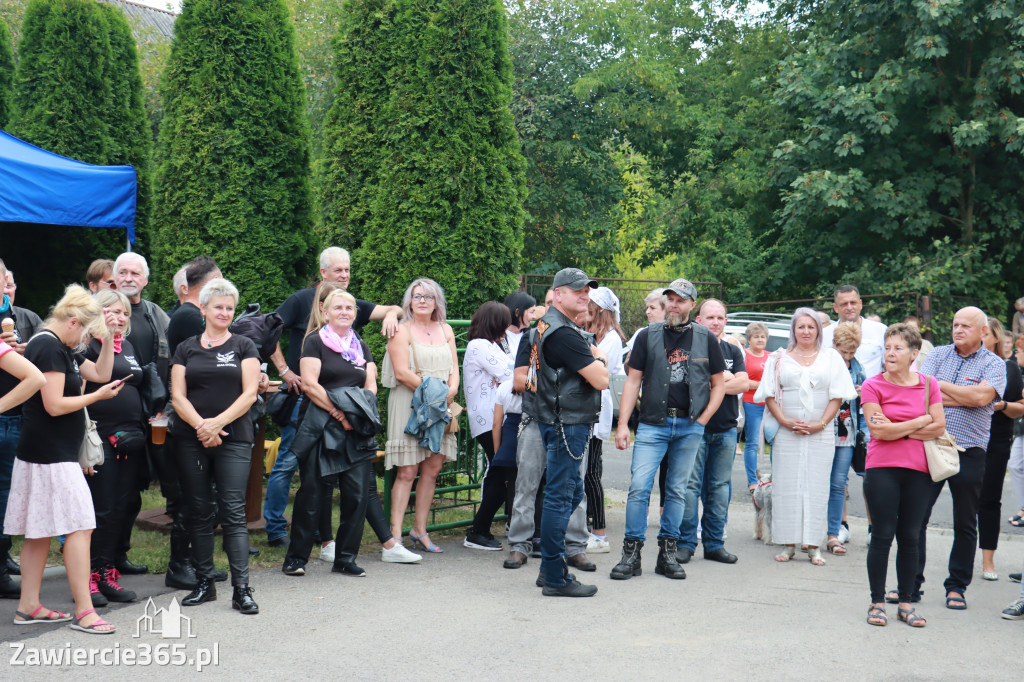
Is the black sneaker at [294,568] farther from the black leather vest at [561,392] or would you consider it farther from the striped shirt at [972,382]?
the striped shirt at [972,382]

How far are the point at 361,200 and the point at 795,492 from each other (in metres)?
4.73

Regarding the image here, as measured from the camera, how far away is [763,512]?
7.71m

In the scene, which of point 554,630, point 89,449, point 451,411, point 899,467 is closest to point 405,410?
point 451,411

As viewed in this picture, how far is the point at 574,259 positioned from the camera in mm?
22000

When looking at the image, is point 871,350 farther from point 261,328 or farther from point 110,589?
point 110,589

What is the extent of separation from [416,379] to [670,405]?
1.82 meters

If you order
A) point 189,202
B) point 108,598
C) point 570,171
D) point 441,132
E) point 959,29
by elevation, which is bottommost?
point 108,598

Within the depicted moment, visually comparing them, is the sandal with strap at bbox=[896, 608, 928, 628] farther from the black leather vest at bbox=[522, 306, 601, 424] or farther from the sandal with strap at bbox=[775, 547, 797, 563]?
the black leather vest at bbox=[522, 306, 601, 424]

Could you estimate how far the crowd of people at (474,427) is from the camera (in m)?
5.20

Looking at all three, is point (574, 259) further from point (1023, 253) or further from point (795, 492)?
point (795, 492)

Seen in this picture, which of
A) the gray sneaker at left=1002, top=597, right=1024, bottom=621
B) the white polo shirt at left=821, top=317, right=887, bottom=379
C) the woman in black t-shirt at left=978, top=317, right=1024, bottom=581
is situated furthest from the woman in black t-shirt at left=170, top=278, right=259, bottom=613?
the white polo shirt at left=821, top=317, right=887, bottom=379

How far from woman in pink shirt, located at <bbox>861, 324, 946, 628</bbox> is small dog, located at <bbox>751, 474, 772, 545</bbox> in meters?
1.96

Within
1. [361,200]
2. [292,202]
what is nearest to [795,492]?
[361,200]

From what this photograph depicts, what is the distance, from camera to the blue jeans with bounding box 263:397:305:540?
675 cm
